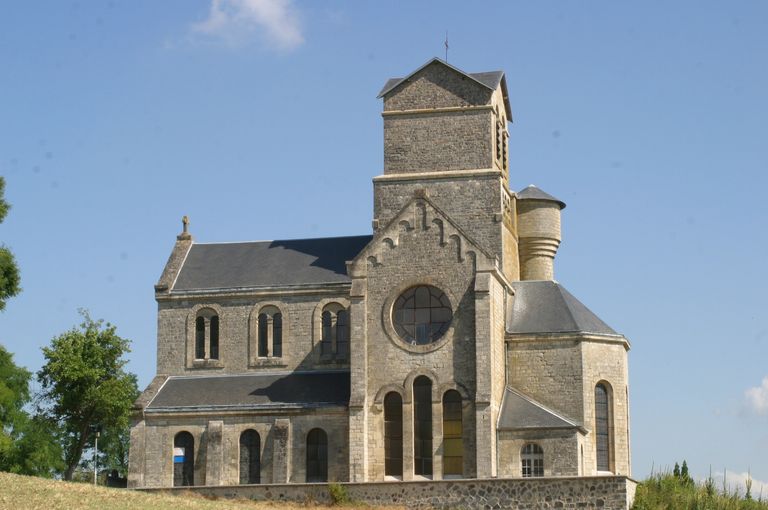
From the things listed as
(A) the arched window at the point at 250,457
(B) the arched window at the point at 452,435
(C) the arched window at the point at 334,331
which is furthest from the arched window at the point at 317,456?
(B) the arched window at the point at 452,435

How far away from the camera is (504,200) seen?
213 ft

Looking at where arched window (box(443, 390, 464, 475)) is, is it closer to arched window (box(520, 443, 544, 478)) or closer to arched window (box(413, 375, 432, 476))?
arched window (box(413, 375, 432, 476))

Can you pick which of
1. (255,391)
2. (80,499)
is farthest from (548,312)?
(80,499)

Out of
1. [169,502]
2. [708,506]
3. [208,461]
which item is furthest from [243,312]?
[708,506]

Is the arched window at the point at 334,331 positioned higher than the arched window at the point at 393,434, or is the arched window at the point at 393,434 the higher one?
the arched window at the point at 334,331

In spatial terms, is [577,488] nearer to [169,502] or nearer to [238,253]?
[169,502]

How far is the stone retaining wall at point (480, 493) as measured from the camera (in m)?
52.3

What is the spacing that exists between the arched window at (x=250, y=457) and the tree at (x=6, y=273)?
11921 mm

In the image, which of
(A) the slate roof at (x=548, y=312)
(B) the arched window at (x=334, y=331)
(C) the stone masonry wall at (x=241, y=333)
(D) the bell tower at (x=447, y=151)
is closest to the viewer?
(A) the slate roof at (x=548, y=312)

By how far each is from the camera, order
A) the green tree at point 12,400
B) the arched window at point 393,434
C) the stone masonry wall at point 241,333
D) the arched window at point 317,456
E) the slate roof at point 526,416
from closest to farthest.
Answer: the slate roof at point 526,416, the arched window at point 393,434, the arched window at point 317,456, the stone masonry wall at point 241,333, the green tree at point 12,400

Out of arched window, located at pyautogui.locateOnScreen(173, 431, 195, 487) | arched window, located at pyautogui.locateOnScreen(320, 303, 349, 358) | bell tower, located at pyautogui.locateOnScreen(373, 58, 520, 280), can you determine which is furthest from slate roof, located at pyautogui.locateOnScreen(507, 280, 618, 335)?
arched window, located at pyautogui.locateOnScreen(173, 431, 195, 487)

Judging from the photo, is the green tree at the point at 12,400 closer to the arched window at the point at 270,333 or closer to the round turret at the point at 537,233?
the arched window at the point at 270,333

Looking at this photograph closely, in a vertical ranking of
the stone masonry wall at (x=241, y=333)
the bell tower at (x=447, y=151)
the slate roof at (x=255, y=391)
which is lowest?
the slate roof at (x=255, y=391)

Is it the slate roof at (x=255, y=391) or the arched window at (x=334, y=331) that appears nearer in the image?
the slate roof at (x=255, y=391)
